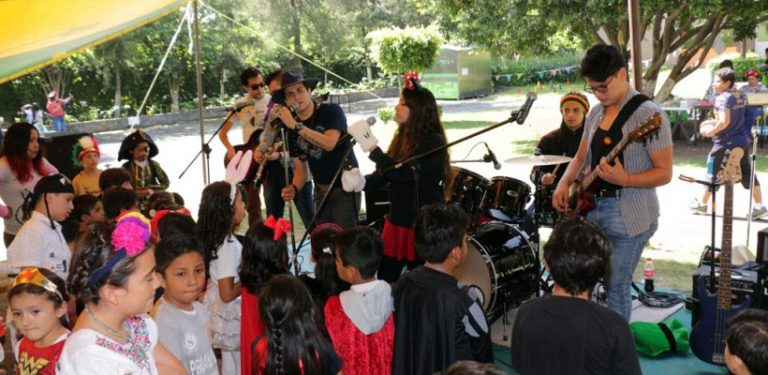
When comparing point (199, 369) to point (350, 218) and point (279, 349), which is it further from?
point (350, 218)

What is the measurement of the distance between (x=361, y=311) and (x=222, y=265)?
92cm

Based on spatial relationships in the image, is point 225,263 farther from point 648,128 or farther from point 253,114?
point 253,114

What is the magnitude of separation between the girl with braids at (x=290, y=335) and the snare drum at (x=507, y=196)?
281cm

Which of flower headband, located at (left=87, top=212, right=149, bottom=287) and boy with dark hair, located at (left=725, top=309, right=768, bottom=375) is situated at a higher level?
flower headband, located at (left=87, top=212, right=149, bottom=287)

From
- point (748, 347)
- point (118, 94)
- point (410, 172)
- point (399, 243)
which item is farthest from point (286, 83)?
point (118, 94)

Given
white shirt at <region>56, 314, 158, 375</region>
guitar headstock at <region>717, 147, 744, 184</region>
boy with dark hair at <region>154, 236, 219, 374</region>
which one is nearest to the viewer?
white shirt at <region>56, 314, 158, 375</region>

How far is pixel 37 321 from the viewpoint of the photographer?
298 cm

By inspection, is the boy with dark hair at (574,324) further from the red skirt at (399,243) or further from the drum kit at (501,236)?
the red skirt at (399,243)

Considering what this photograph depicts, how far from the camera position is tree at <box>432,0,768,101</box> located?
458 inches

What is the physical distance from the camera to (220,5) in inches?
1059

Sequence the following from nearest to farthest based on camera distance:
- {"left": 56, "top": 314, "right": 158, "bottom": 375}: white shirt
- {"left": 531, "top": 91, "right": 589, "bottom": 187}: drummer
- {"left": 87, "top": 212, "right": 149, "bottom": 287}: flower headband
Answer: {"left": 56, "top": 314, "right": 158, "bottom": 375}: white shirt
{"left": 87, "top": 212, "right": 149, "bottom": 287}: flower headband
{"left": 531, "top": 91, "right": 589, "bottom": 187}: drummer

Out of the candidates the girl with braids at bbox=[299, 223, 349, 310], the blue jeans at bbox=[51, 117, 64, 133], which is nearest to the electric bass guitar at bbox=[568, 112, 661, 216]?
the girl with braids at bbox=[299, 223, 349, 310]

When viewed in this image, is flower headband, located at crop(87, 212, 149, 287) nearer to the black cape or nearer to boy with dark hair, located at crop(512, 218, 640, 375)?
the black cape

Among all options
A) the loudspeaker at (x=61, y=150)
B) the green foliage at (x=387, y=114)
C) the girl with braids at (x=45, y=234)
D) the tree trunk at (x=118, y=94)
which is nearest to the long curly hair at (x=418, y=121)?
the girl with braids at (x=45, y=234)
